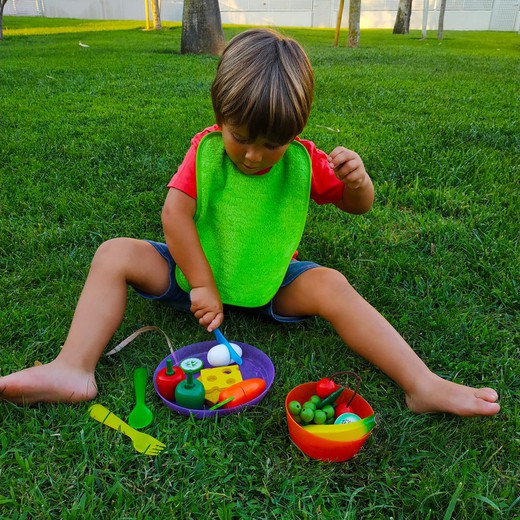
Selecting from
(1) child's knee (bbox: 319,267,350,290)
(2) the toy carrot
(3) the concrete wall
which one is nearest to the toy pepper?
(2) the toy carrot

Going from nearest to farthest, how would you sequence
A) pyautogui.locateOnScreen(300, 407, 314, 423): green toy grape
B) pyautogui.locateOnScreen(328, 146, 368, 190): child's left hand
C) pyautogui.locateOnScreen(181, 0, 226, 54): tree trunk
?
1. pyautogui.locateOnScreen(300, 407, 314, 423): green toy grape
2. pyautogui.locateOnScreen(328, 146, 368, 190): child's left hand
3. pyautogui.locateOnScreen(181, 0, 226, 54): tree trunk

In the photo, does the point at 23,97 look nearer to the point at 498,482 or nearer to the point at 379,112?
the point at 379,112

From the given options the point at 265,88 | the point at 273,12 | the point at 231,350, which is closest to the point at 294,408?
the point at 231,350

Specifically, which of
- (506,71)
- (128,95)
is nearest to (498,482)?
(128,95)

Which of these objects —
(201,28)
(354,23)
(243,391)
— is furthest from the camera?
(354,23)

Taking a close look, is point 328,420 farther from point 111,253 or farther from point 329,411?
point 111,253

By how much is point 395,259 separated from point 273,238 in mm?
700

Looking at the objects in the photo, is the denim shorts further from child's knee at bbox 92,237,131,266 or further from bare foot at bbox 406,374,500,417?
bare foot at bbox 406,374,500,417

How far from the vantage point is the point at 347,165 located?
165cm

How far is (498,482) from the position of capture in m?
1.32

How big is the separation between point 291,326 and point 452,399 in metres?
0.64

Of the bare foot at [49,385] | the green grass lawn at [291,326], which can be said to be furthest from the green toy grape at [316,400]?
the bare foot at [49,385]

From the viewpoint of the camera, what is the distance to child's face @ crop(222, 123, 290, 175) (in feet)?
5.00

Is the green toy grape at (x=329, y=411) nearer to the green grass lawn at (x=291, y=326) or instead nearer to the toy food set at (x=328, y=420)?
the toy food set at (x=328, y=420)
